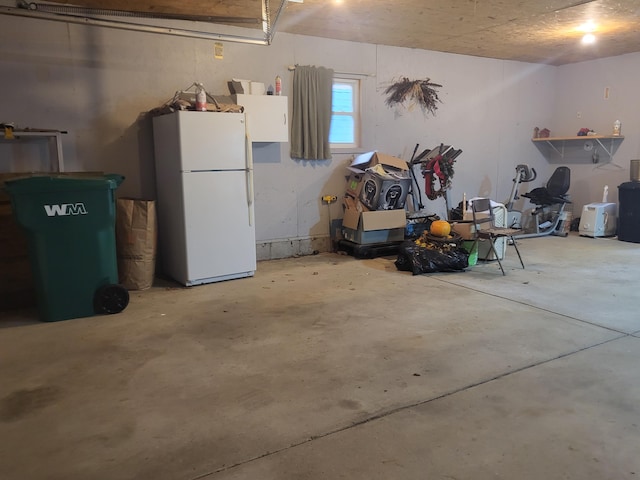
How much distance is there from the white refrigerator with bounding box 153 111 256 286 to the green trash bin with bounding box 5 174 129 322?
74 centimetres

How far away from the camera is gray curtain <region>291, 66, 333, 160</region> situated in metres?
5.77

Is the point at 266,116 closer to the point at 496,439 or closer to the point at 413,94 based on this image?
the point at 413,94

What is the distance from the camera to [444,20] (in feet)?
17.3

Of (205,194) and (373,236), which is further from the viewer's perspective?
(373,236)

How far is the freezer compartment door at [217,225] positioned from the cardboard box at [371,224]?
148 centimetres

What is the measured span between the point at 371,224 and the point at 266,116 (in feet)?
5.71

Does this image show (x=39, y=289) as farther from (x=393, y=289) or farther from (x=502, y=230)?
(x=502, y=230)

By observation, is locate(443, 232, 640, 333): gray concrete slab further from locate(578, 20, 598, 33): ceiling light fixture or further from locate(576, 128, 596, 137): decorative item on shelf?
locate(578, 20, 598, 33): ceiling light fixture

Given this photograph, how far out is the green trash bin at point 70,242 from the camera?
11.6 feet

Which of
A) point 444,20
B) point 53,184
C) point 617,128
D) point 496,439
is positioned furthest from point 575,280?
point 53,184

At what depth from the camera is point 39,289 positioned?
12.0 ft

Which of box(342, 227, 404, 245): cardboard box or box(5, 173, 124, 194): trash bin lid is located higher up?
box(5, 173, 124, 194): trash bin lid

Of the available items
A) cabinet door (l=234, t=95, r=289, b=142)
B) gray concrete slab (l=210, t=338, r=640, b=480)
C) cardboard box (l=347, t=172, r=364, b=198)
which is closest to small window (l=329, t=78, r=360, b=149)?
cardboard box (l=347, t=172, r=364, b=198)

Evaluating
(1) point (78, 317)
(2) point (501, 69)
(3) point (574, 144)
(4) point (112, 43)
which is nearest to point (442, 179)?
(2) point (501, 69)
